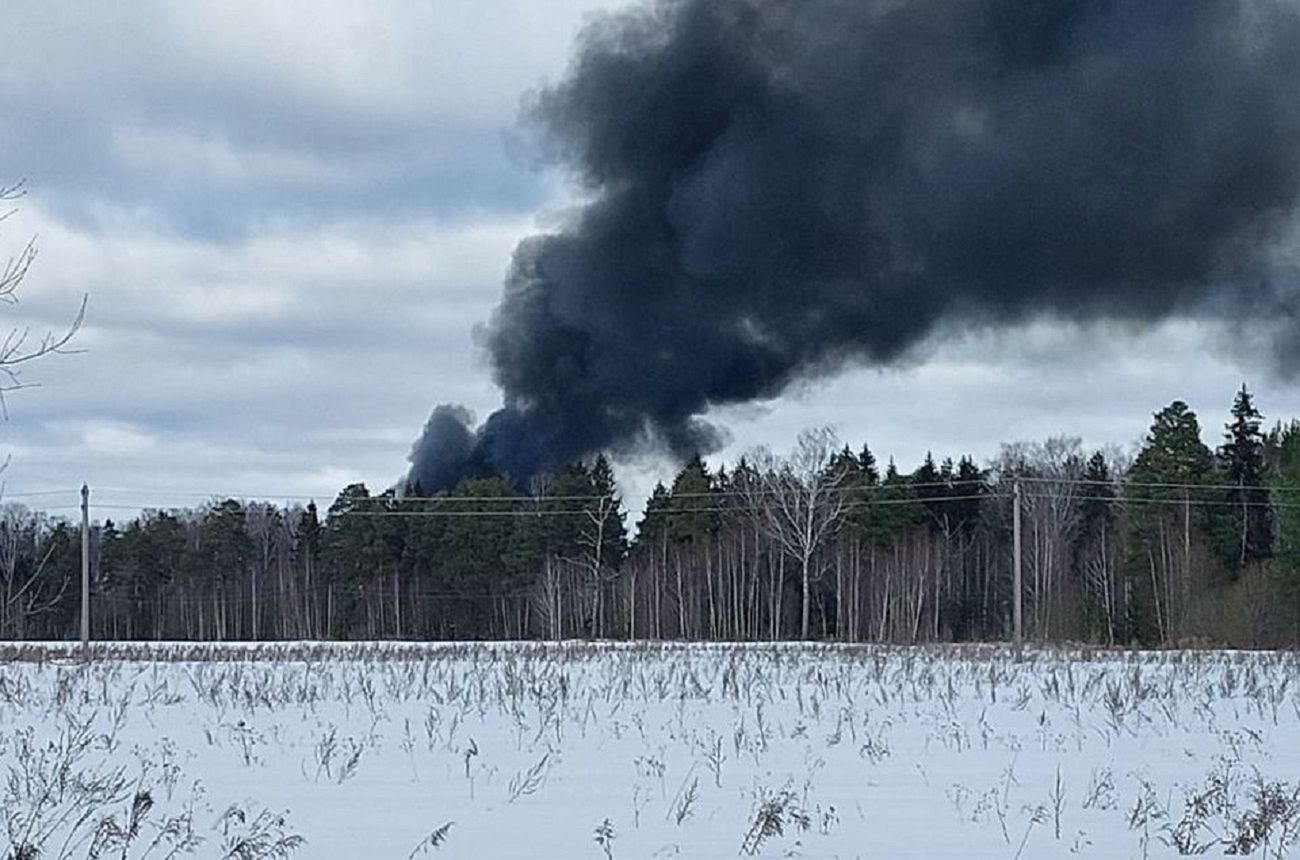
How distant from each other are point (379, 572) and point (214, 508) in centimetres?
1754

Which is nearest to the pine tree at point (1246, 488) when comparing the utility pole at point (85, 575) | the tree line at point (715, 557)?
the tree line at point (715, 557)

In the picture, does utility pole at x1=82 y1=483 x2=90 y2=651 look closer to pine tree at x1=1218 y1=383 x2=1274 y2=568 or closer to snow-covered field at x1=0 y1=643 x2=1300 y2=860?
snow-covered field at x1=0 y1=643 x2=1300 y2=860

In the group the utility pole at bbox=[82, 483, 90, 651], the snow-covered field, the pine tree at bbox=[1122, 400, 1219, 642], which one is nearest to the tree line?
the pine tree at bbox=[1122, 400, 1219, 642]

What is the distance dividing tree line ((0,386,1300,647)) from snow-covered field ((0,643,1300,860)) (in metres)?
36.8

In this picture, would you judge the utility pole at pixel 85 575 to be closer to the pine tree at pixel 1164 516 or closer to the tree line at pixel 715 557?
the tree line at pixel 715 557

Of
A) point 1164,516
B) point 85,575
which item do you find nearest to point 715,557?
point 1164,516

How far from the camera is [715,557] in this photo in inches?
2547

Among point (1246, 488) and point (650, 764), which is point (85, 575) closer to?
point (650, 764)

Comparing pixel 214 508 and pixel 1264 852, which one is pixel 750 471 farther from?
pixel 1264 852

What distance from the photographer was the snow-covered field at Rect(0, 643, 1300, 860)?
777 cm

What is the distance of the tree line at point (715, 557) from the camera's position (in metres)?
56.7

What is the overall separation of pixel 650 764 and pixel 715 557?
54.5 metres

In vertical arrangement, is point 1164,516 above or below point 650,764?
above

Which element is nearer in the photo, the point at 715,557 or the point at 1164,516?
the point at 1164,516
